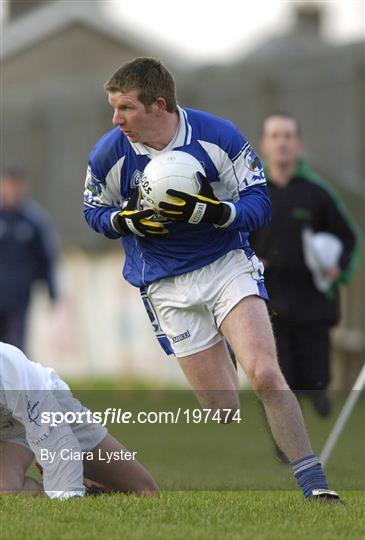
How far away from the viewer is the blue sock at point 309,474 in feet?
21.8

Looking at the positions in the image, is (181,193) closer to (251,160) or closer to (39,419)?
(251,160)

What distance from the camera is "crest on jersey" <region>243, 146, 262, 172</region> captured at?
23.4 ft

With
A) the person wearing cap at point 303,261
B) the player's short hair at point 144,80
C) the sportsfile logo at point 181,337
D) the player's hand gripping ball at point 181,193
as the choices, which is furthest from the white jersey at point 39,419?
the person wearing cap at point 303,261

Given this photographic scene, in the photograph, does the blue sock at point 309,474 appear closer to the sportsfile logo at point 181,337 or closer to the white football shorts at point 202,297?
the white football shorts at point 202,297

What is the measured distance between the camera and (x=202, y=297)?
23.5 ft

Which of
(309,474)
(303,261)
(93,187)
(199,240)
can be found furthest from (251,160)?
(303,261)

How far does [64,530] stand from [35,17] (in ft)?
93.9

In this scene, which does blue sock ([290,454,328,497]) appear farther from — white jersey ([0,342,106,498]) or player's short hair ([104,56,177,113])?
player's short hair ([104,56,177,113])

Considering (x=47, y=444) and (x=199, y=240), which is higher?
(x=199, y=240)

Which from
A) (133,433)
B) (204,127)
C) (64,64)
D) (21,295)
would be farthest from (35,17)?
(204,127)

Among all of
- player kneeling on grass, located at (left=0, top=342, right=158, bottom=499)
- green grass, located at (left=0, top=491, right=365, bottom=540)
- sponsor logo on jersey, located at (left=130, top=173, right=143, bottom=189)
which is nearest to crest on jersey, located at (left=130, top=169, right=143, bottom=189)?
sponsor logo on jersey, located at (left=130, top=173, right=143, bottom=189)

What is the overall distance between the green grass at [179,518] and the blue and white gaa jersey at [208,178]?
1.25 metres

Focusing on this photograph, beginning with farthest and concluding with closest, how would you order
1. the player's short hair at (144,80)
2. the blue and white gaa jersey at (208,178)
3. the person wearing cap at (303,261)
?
the person wearing cap at (303,261), the blue and white gaa jersey at (208,178), the player's short hair at (144,80)

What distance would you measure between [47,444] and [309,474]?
1280 mm
